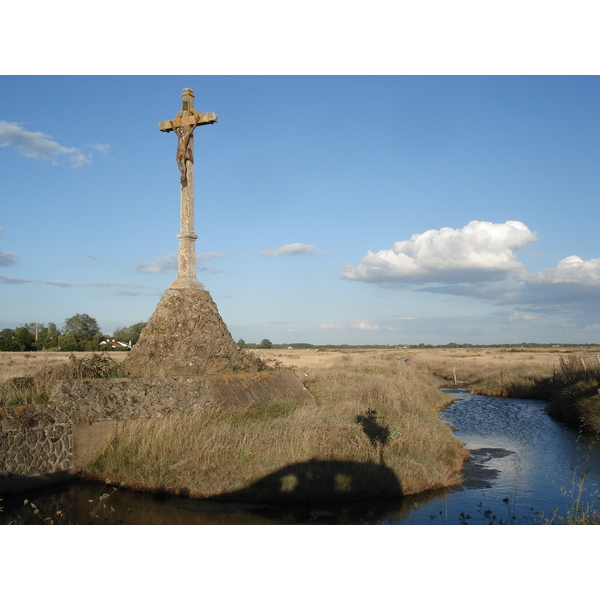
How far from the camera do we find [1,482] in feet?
22.5

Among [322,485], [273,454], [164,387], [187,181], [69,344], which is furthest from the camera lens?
[69,344]

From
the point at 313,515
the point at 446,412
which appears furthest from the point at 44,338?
the point at 313,515

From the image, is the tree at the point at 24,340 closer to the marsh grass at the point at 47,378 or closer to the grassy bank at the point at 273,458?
the marsh grass at the point at 47,378

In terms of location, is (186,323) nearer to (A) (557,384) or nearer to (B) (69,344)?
(A) (557,384)

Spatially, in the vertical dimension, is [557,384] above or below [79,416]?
below

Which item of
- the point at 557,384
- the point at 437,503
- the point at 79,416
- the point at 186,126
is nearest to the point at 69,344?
the point at 186,126

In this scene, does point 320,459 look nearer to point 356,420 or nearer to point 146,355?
point 356,420

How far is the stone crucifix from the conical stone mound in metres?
0.37

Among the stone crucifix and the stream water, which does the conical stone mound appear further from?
the stream water

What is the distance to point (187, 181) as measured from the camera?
11586 mm

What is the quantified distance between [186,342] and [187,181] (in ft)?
12.3

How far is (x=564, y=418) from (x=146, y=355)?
568 inches

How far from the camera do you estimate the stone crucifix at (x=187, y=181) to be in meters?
11.4

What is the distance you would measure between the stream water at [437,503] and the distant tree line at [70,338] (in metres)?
33.0
